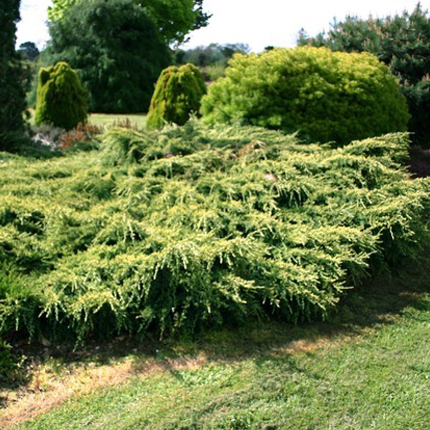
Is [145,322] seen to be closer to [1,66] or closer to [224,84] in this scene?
[224,84]

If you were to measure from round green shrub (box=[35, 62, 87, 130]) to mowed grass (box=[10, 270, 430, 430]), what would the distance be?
9770mm

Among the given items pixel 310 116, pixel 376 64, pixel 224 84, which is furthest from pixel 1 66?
pixel 376 64

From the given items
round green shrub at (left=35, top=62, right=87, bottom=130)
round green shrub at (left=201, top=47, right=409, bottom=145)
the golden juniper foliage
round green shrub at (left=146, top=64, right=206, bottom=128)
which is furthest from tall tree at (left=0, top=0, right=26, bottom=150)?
round green shrub at (left=201, top=47, right=409, bottom=145)

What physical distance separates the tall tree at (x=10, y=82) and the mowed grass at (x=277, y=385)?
660 centimetres

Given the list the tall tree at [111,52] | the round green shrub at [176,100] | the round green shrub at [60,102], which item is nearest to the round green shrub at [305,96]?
the round green shrub at [176,100]

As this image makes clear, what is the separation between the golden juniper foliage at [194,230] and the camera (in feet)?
13.5

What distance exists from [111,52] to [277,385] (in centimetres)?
2373

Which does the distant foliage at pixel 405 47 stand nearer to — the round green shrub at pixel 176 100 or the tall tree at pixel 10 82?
the round green shrub at pixel 176 100

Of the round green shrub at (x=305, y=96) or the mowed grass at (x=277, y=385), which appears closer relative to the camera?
the mowed grass at (x=277, y=385)

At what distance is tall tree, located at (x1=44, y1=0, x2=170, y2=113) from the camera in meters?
24.8

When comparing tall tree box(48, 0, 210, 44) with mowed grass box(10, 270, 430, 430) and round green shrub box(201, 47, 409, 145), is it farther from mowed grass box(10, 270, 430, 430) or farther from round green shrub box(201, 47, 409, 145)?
mowed grass box(10, 270, 430, 430)

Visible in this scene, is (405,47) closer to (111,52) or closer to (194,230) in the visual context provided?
(194,230)

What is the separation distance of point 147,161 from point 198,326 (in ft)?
8.30

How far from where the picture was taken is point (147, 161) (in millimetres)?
6246
